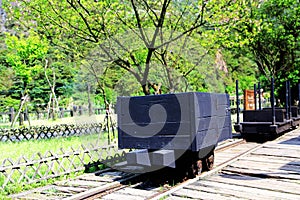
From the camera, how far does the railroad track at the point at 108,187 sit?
18.4 ft

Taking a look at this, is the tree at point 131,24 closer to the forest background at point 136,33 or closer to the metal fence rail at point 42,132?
the forest background at point 136,33

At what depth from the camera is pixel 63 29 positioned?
10.4m

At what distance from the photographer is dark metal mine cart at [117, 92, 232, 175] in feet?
19.1

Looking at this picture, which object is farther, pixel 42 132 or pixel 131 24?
pixel 42 132

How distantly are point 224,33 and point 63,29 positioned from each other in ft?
17.1

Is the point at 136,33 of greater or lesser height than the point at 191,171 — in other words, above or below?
Answer: above

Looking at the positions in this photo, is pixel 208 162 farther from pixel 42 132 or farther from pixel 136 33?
pixel 42 132

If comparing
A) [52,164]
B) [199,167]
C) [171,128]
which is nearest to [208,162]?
[199,167]

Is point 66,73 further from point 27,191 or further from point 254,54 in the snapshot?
point 27,191

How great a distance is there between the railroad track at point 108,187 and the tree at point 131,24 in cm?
442

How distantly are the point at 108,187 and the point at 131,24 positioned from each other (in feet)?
21.1

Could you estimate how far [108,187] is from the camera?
5926 mm

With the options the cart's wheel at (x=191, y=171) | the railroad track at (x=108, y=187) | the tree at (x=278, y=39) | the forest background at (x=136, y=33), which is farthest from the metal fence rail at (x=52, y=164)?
the tree at (x=278, y=39)

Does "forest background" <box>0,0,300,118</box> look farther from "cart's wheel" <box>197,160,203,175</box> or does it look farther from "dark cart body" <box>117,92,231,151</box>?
"cart's wheel" <box>197,160,203,175</box>
